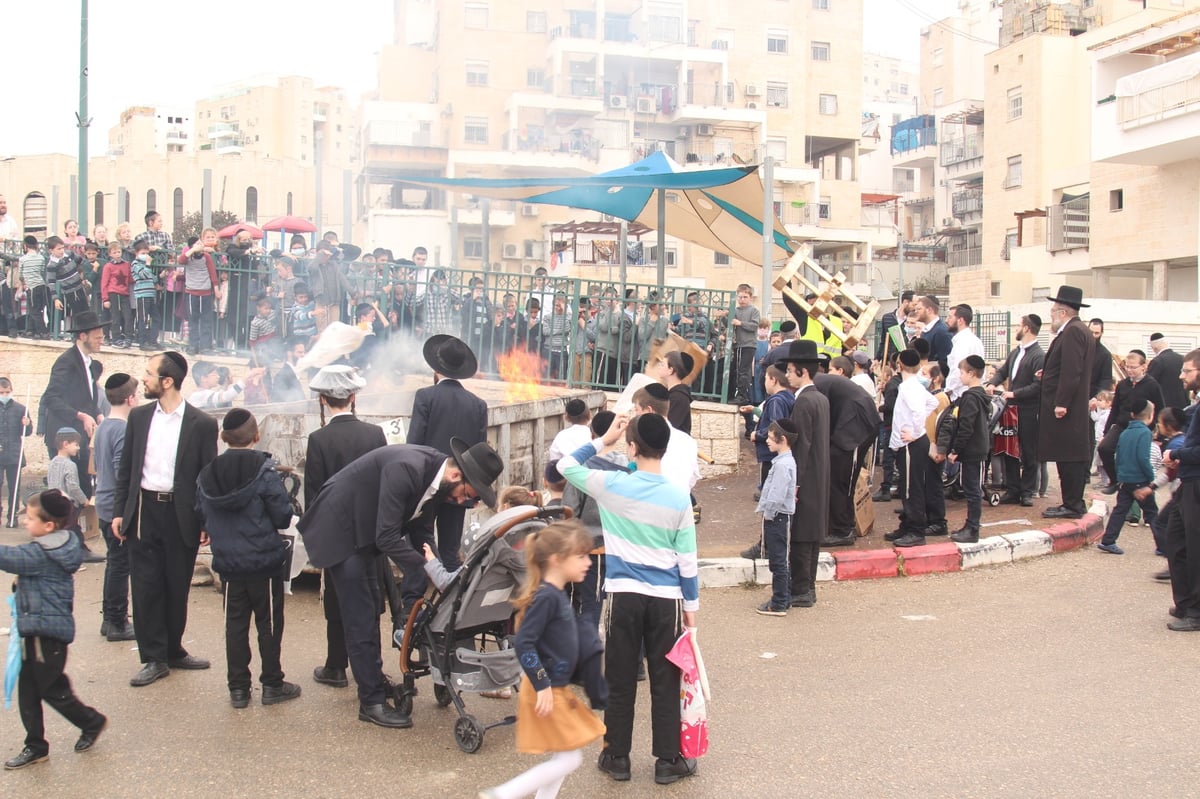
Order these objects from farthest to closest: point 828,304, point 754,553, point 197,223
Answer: point 197,223, point 828,304, point 754,553

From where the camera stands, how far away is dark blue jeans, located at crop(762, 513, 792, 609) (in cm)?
717

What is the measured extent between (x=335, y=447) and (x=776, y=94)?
4798 cm

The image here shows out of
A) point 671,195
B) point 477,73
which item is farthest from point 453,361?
point 477,73

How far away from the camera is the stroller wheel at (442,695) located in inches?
214

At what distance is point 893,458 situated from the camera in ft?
36.1

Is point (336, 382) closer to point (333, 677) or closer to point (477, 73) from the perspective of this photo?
point (333, 677)

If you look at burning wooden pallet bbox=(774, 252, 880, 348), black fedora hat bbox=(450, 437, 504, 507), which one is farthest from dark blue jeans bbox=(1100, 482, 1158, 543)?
black fedora hat bbox=(450, 437, 504, 507)

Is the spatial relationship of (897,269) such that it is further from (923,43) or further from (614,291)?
(614,291)

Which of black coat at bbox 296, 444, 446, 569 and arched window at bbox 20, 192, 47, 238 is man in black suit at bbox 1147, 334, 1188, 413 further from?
arched window at bbox 20, 192, 47, 238

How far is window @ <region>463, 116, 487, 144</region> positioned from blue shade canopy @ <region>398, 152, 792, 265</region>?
101 ft

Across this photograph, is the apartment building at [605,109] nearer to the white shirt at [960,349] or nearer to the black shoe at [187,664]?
the white shirt at [960,349]

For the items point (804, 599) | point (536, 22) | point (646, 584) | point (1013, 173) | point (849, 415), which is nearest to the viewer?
point (646, 584)

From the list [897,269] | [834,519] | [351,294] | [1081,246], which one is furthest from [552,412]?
[897,269]

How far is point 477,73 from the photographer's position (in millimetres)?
44969
